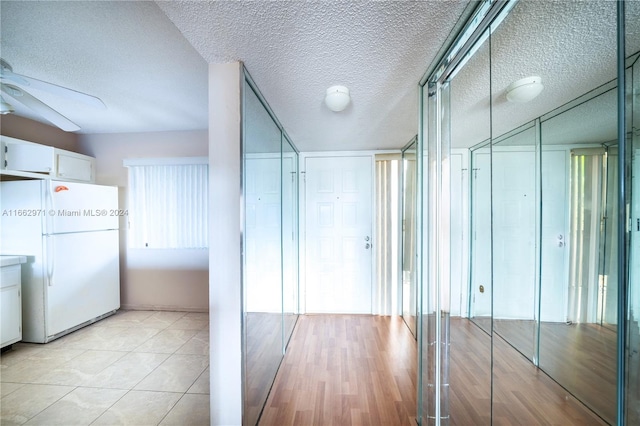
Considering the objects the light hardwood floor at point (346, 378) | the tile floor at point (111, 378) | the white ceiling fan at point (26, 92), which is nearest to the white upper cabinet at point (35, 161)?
the white ceiling fan at point (26, 92)

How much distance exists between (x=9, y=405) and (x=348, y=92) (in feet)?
11.3

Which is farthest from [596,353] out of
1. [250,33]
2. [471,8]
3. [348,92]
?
[250,33]

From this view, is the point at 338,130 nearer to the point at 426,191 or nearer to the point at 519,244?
the point at 426,191

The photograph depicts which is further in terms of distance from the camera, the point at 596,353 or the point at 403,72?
the point at 403,72

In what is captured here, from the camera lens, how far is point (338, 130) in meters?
2.54

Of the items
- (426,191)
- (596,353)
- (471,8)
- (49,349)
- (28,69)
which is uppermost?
(28,69)

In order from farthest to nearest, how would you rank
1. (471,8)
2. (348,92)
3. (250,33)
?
(348,92) → (250,33) → (471,8)

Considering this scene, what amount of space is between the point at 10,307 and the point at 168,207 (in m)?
1.78

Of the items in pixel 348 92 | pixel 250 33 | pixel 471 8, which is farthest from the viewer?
pixel 348 92

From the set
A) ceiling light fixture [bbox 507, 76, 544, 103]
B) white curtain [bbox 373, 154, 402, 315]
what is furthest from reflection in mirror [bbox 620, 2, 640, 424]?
white curtain [bbox 373, 154, 402, 315]

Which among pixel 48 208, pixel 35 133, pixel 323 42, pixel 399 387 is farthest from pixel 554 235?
pixel 35 133

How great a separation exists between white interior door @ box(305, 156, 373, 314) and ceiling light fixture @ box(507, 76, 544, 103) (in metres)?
2.04

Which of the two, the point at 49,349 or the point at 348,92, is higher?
the point at 348,92

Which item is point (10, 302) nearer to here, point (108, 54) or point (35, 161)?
point (35, 161)
